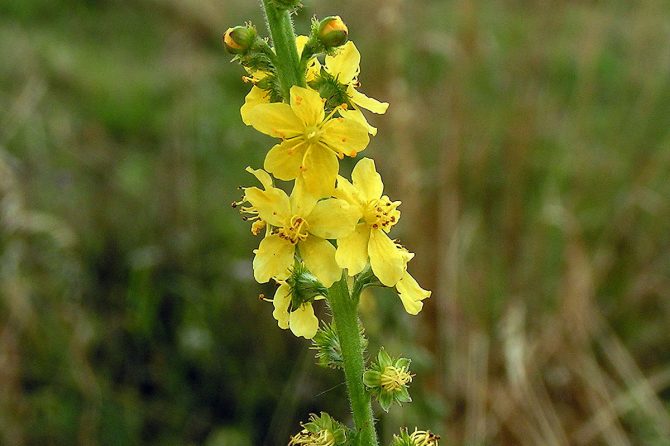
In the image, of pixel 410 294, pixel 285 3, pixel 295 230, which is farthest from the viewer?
pixel 410 294

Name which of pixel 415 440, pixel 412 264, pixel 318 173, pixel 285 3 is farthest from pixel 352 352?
pixel 412 264

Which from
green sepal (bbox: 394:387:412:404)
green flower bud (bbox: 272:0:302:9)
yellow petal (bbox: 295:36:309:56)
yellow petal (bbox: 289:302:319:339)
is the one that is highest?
yellow petal (bbox: 295:36:309:56)

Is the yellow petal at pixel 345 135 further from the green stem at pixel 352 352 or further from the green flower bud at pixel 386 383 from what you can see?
the green flower bud at pixel 386 383

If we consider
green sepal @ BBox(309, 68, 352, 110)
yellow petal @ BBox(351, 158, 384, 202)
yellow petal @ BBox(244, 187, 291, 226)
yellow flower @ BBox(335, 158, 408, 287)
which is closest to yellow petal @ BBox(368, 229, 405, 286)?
yellow flower @ BBox(335, 158, 408, 287)

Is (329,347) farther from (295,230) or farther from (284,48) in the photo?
(284,48)

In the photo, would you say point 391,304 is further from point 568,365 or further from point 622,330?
point 622,330

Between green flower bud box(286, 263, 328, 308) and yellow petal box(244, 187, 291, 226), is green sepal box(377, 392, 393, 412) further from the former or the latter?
yellow petal box(244, 187, 291, 226)

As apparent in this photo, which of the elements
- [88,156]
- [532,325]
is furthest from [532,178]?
[88,156]

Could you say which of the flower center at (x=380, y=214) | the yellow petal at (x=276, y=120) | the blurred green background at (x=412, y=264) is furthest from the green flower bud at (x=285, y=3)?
the blurred green background at (x=412, y=264)
